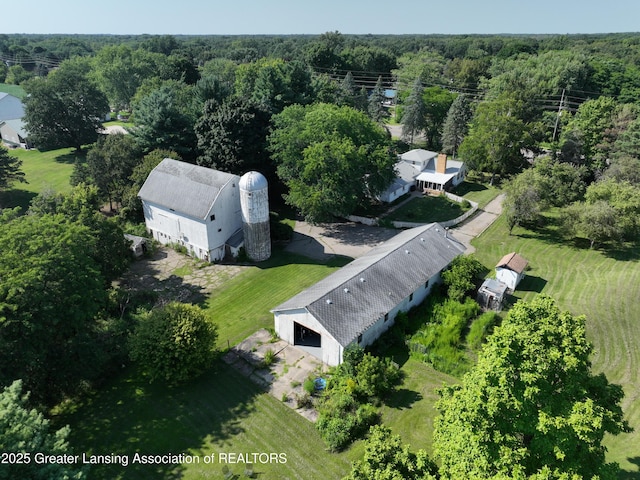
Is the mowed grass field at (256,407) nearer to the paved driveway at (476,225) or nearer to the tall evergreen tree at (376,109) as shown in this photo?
the paved driveway at (476,225)

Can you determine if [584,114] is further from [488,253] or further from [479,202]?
[488,253]

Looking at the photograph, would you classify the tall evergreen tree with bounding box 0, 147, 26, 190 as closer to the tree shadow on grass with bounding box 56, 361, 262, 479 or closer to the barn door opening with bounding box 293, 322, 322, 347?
the tree shadow on grass with bounding box 56, 361, 262, 479

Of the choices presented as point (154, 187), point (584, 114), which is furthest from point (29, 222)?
point (584, 114)

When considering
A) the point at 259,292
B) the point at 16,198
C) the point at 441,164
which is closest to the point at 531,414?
the point at 259,292

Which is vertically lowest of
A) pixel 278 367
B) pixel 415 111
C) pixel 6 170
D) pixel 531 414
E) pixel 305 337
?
pixel 278 367

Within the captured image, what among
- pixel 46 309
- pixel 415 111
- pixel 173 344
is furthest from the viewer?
pixel 415 111

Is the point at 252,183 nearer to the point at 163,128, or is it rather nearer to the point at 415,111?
the point at 163,128

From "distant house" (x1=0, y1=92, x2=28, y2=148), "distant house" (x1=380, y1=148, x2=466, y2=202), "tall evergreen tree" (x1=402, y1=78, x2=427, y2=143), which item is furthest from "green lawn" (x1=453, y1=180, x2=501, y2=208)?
"distant house" (x1=0, y1=92, x2=28, y2=148)

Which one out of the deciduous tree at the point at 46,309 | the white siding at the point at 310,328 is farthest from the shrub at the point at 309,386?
the deciduous tree at the point at 46,309
